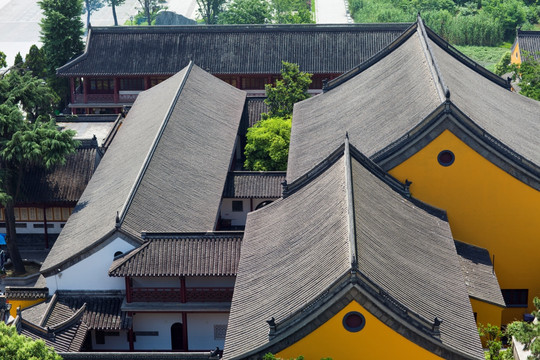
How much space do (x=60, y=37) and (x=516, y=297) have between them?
157 ft

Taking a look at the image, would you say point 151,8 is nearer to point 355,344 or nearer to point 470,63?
point 470,63

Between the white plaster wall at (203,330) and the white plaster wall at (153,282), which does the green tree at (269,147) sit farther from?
the white plaster wall at (203,330)

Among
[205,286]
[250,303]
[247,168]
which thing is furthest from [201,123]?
[250,303]

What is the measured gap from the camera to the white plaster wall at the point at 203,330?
43781 mm

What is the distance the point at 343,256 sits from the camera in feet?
110

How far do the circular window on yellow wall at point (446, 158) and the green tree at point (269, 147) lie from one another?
16483 mm

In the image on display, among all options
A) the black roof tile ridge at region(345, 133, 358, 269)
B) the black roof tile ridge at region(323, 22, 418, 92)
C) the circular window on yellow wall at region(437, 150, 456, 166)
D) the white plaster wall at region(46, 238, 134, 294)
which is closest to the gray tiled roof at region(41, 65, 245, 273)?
the white plaster wall at region(46, 238, 134, 294)

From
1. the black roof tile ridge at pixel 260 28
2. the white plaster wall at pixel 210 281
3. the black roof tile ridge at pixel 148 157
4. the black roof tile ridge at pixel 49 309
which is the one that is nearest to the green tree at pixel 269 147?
the black roof tile ridge at pixel 148 157

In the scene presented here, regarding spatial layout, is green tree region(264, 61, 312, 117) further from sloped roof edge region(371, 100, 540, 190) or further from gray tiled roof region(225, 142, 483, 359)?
sloped roof edge region(371, 100, 540, 190)

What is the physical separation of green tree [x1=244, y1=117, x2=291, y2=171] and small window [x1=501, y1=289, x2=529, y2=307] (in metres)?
18.2

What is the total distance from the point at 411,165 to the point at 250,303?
11.8 meters

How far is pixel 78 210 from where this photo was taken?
49.8 meters

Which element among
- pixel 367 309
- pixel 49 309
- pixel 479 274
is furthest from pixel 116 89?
pixel 367 309

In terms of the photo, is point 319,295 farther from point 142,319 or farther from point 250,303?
point 142,319
